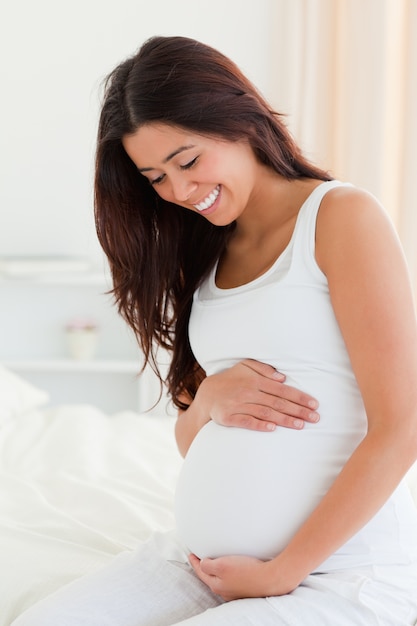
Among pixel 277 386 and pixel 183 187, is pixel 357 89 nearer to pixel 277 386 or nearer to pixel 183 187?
pixel 183 187

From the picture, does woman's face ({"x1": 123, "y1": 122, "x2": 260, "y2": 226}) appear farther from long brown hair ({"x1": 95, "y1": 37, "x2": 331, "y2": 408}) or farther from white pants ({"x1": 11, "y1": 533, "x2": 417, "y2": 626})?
white pants ({"x1": 11, "y1": 533, "x2": 417, "y2": 626})

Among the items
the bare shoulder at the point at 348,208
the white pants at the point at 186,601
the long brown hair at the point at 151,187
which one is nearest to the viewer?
the white pants at the point at 186,601

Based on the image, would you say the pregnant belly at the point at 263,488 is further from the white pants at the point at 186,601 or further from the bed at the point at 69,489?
the bed at the point at 69,489

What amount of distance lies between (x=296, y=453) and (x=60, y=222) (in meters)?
2.47

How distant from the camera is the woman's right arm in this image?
1.11 metres

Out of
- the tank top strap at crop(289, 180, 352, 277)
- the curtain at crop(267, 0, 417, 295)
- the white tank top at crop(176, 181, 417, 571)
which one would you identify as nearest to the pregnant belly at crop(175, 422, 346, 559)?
the white tank top at crop(176, 181, 417, 571)

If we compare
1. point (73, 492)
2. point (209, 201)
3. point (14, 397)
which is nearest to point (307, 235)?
point (209, 201)

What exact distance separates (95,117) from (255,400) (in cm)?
242

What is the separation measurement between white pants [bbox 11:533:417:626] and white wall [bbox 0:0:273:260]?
2308 mm

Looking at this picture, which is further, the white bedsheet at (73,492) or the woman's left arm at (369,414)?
the white bedsheet at (73,492)

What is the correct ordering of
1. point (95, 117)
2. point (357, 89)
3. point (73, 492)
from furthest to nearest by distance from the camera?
point (95, 117) < point (357, 89) < point (73, 492)

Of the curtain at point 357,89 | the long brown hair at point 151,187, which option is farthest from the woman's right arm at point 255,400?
the curtain at point 357,89

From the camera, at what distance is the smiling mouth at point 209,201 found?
1260mm

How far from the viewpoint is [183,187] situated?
4.08 ft
